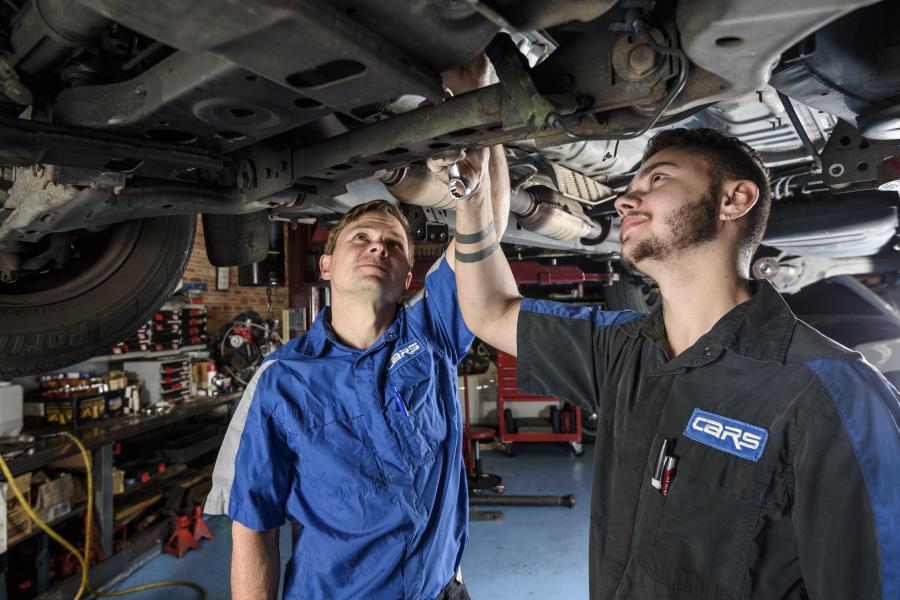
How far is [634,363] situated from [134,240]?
1511 millimetres

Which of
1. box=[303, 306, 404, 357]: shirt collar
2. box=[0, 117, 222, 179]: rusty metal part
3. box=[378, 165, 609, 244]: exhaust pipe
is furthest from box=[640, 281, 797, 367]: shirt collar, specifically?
box=[0, 117, 222, 179]: rusty metal part

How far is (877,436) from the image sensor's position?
→ 2.72 feet

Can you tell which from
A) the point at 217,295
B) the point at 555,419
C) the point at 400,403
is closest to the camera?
the point at 400,403

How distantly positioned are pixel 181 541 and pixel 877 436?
12.7 ft

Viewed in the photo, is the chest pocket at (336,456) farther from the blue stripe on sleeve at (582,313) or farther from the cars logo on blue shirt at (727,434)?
the cars logo on blue shirt at (727,434)

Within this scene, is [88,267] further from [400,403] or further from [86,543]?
[86,543]

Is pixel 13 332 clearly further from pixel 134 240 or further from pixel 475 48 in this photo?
pixel 475 48

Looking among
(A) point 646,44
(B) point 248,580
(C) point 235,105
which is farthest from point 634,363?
(B) point 248,580

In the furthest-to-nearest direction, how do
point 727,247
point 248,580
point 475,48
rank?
point 248,580 → point 727,247 → point 475,48

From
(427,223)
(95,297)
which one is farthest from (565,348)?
(95,297)

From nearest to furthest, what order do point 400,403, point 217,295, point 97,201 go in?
point 97,201 < point 400,403 < point 217,295

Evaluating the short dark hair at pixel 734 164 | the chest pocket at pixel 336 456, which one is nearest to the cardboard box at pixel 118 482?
the chest pocket at pixel 336 456

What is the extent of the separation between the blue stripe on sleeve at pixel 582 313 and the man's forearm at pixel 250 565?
93 centimetres

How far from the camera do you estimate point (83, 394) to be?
135 inches
